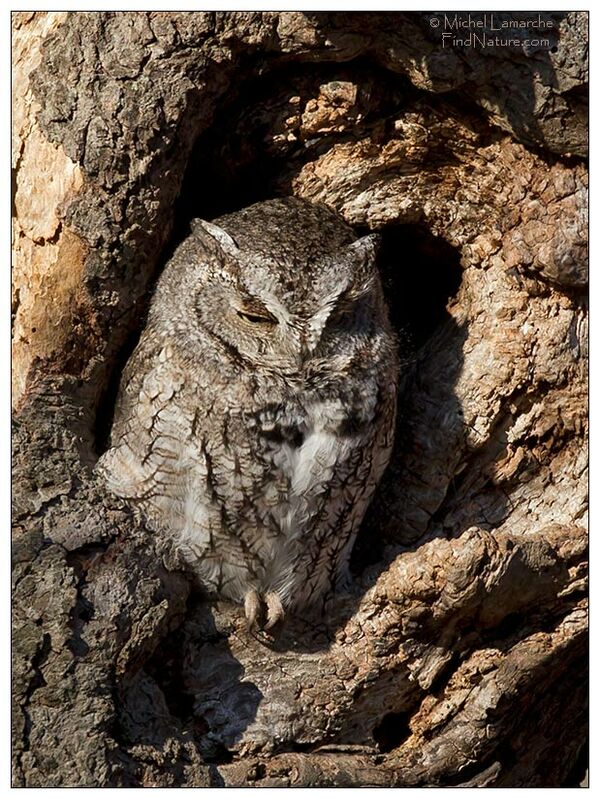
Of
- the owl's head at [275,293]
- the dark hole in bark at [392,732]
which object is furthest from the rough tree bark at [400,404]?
the owl's head at [275,293]

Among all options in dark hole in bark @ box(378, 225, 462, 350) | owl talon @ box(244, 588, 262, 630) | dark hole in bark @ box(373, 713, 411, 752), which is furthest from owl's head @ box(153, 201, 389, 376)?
dark hole in bark @ box(373, 713, 411, 752)

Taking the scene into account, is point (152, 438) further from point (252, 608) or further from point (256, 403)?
point (252, 608)

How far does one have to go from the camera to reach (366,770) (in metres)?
3.18

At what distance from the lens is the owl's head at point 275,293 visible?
3.03 m

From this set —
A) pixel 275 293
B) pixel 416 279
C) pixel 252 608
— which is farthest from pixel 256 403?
A: pixel 416 279

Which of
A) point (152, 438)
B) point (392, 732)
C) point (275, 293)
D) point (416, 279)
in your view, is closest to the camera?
point (275, 293)

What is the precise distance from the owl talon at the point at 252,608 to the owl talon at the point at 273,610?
0.09 feet

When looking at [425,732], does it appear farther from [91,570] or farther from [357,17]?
[357,17]

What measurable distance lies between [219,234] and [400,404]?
0.77 meters

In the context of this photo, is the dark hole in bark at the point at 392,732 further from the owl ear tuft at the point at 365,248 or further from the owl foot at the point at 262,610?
the owl ear tuft at the point at 365,248

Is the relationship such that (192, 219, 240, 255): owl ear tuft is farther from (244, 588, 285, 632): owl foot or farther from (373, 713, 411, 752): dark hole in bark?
(373, 713, 411, 752): dark hole in bark

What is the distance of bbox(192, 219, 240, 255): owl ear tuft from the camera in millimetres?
3090

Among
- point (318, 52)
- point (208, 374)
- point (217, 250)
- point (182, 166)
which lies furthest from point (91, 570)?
point (318, 52)

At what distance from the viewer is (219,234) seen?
10.2 ft
